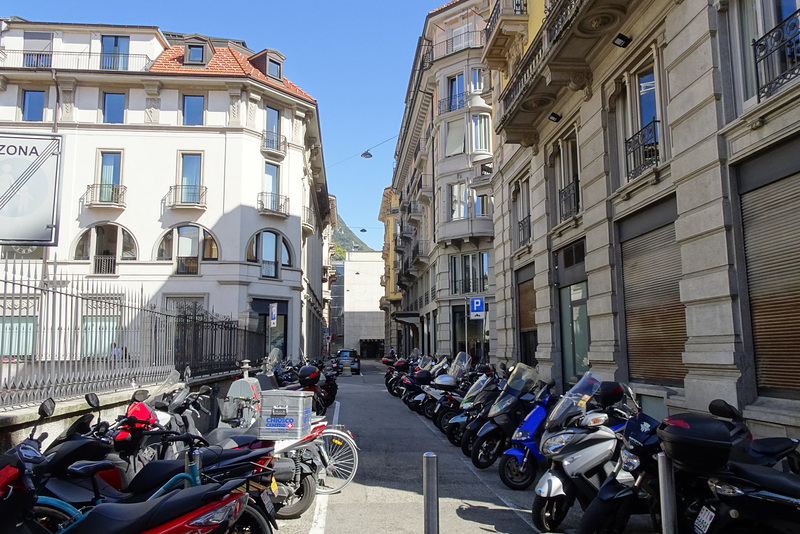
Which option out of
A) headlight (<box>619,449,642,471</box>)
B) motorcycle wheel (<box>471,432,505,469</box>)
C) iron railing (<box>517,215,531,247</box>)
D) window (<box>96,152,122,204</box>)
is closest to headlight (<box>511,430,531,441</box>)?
motorcycle wheel (<box>471,432,505,469</box>)

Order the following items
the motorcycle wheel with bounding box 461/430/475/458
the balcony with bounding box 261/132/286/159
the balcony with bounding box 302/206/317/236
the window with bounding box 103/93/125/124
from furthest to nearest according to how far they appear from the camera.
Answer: the balcony with bounding box 302/206/317/236 < the balcony with bounding box 261/132/286/159 < the window with bounding box 103/93/125/124 < the motorcycle wheel with bounding box 461/430/475/458

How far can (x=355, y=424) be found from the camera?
1327 cm

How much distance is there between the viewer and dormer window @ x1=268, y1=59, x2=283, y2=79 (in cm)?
3384

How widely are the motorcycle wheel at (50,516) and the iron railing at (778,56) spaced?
7.87m

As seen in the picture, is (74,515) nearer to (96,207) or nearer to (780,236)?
(780,236)

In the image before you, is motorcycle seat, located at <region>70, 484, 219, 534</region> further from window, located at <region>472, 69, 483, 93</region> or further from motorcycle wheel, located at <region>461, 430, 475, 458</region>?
window, located at <region>472, 69, 483, 93</region>

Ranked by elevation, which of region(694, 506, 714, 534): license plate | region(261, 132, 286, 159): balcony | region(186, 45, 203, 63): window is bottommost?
region(694, 506, 714, 534): license plate

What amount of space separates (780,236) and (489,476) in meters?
4.60

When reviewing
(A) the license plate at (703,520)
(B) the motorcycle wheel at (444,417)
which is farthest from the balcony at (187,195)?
(A) the license plate at (703,520)

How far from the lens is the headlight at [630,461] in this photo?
15.8 feet

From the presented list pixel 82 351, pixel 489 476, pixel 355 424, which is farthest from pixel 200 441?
pixel 355 424

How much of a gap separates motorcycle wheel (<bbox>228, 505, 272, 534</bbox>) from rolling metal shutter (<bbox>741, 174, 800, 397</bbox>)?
5.84m

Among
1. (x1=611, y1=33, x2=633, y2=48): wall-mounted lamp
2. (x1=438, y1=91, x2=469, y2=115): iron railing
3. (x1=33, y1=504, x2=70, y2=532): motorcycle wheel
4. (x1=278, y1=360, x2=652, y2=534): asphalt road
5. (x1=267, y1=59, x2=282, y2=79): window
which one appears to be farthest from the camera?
(x1=267, y1=59, x2=282, y2=79): window

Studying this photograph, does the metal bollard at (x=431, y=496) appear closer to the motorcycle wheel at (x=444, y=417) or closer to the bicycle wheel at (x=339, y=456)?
the bicycle wheel at (x=339, y=456)
